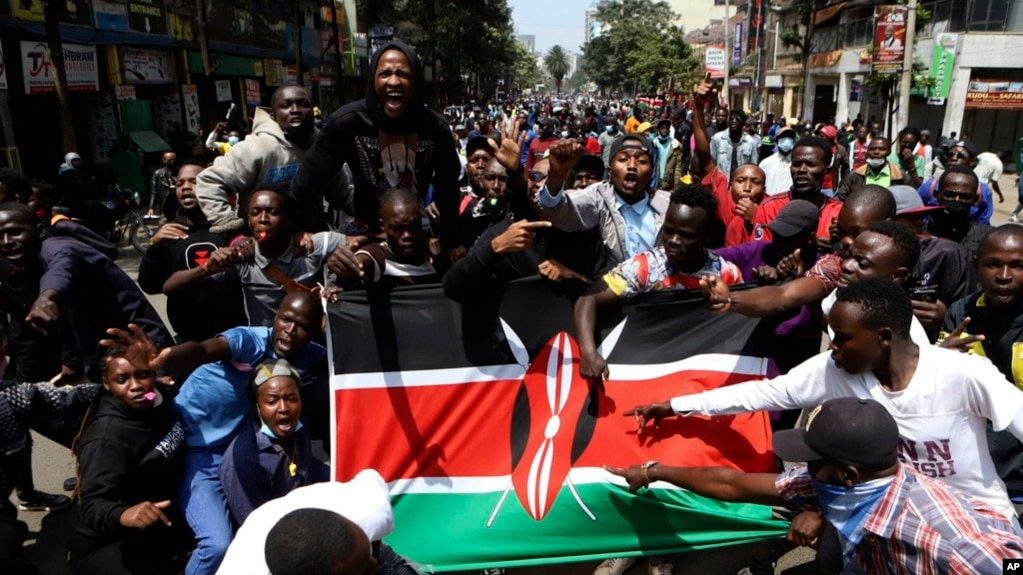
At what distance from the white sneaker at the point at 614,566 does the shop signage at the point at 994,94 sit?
26.8 metres

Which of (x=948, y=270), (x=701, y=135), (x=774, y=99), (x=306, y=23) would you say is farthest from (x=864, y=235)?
(x=774, y=99)

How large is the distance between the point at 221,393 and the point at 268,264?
0.78m

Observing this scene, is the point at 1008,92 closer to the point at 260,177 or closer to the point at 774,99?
the point at 774,99

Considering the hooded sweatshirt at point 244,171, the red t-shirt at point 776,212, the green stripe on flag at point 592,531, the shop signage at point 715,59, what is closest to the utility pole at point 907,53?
the red t-shirt at point 776,212

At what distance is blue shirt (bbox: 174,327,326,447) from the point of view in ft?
10.6

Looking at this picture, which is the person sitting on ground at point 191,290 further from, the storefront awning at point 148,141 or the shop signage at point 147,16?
the shop signage at point 147,16

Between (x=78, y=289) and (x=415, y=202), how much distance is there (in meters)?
1.82

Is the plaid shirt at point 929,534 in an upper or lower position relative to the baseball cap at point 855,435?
lower

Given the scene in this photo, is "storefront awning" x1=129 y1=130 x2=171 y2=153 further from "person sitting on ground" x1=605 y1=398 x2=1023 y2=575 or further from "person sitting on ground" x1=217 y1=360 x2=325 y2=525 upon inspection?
"person sitting on ground" x1=605 y1=398 x2=1023 y2=575

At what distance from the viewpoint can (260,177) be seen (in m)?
4.25

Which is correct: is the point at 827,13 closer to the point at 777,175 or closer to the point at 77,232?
the point at 777,175

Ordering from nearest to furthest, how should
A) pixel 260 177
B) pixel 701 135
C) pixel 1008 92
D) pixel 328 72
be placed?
pixel 260 177 → pixel 701 135 → pixel 1008 92 → pixel 328 72

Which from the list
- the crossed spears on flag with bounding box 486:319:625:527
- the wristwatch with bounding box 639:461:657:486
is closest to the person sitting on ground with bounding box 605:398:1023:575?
the wristwatch with bounding box 639:461:657:486

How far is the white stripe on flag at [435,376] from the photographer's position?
11.1 feet
